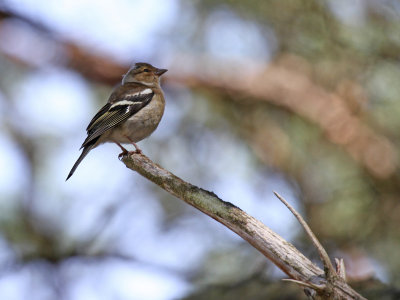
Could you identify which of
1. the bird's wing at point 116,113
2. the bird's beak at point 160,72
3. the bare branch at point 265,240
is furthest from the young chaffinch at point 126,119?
the bare branch at point 265,240

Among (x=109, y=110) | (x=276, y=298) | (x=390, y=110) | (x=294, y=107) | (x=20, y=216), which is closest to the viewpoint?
(x=276, y=298)

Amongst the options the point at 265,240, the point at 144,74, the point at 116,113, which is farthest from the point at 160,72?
the point at 265,240

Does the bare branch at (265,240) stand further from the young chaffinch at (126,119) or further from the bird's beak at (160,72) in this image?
the bird's beak at (160,72)

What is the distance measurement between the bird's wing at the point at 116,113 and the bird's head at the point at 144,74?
0.65 m

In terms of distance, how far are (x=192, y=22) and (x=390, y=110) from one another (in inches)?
113

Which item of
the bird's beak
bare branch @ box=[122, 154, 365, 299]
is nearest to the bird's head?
the bird's beak

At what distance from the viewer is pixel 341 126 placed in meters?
7.65

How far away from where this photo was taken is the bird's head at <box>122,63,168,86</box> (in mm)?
7059

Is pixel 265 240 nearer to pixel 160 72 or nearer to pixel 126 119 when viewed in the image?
pixel 126 119

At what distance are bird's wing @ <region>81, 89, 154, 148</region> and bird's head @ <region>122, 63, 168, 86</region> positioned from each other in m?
0.65

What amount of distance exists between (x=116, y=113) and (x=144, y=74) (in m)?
1.21

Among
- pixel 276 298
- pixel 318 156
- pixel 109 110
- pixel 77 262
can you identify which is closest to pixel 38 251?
pixel 77 262

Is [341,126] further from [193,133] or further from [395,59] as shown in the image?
[193,133]

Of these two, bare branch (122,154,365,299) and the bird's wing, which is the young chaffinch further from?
bare branch (122,154,365,299)
